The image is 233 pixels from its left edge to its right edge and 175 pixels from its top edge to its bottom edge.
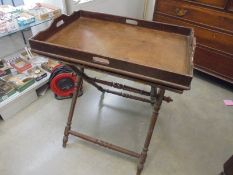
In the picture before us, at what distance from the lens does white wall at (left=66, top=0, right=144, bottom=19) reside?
1.92 meters

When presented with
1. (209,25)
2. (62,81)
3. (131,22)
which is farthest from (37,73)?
(209,25)

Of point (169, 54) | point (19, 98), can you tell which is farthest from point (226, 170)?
point (19, 98)

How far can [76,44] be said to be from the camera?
1170mm

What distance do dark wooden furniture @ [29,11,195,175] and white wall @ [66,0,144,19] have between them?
20.6 inches

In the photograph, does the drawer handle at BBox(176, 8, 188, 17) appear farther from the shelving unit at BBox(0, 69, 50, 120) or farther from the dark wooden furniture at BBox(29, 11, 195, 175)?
the shelving unit at BBox(0, 69, 50, 120)

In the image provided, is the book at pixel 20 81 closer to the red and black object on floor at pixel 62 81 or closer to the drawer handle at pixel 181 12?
the red and black object on floor at pixel 62 81

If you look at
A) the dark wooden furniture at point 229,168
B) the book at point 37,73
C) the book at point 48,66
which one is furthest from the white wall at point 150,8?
the dark wooden furniture at point 229,168

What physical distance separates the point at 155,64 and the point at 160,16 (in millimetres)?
1299

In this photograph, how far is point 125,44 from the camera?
120 cm

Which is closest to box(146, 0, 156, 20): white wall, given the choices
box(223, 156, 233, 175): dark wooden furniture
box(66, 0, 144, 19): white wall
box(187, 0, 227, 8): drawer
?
box(66, 0, 144, 19): white wall

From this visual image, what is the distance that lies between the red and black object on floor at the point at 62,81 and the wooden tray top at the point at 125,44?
559 mm

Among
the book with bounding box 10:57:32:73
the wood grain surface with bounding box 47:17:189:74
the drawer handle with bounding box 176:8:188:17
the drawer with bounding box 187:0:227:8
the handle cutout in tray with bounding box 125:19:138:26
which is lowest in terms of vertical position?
the book with bounding box 10:57:32:73

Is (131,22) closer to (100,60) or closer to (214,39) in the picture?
(100,60)

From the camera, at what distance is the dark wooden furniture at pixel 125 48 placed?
953 mm
